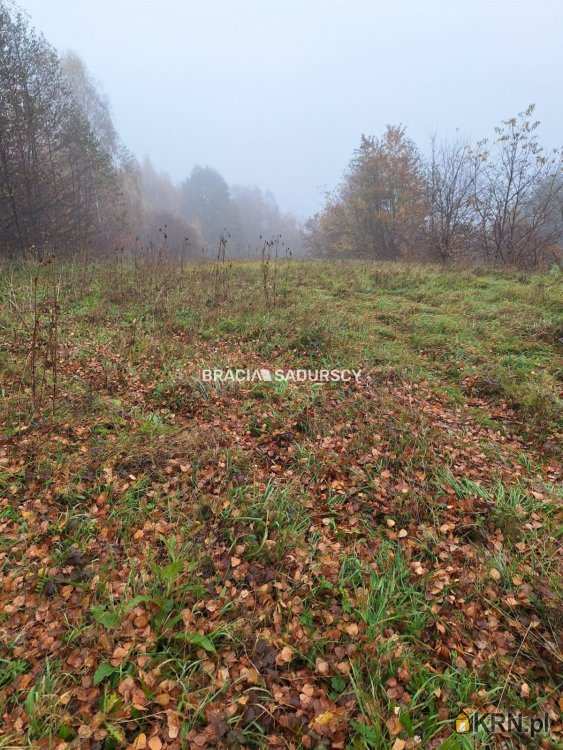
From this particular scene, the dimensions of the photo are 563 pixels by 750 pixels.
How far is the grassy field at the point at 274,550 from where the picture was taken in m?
1.71

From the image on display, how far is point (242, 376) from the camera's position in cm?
481

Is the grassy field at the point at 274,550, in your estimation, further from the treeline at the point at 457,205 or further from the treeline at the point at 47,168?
the treeline at the point at 457,205

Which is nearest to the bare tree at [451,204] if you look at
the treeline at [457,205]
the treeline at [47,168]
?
the treeline at [457,205]

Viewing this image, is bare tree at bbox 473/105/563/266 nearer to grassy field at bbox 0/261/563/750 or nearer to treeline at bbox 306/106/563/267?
treeline at bbox 306/106/563/267

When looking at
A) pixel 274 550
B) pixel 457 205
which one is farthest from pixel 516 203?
pixel 274 550

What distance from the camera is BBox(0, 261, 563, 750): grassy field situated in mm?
1715

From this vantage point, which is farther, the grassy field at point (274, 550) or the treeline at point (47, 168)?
the treeline at point (47, 168)

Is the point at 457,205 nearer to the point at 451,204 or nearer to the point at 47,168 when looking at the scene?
the point at 451,204

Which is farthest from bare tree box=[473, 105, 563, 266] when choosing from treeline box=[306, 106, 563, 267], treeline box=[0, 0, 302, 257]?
treeline box=[0, 0, 302, 257]

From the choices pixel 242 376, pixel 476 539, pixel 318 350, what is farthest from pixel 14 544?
pixel 318 350

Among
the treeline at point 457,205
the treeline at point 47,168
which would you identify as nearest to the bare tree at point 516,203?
the treeline at point 457,205

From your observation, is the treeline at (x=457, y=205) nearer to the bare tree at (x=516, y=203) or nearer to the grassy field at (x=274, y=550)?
the bare tree at (x=516, y=203)

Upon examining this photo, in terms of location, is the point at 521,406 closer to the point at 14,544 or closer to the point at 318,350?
Result: the point at 318,350

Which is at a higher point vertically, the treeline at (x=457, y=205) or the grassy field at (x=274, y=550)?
the treeline at (x=457, y=205)
